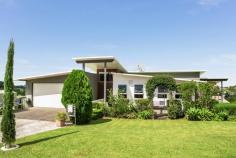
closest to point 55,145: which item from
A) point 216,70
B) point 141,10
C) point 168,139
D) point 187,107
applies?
point 168,139

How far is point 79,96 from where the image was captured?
46.5 feet

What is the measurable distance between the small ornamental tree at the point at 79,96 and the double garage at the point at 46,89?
8.96m

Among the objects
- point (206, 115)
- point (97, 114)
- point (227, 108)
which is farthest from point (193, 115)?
point (97, 114)

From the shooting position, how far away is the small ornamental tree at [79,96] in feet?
46.4

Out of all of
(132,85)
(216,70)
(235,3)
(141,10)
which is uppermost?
(141,10)

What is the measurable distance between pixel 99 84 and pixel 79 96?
11.7m

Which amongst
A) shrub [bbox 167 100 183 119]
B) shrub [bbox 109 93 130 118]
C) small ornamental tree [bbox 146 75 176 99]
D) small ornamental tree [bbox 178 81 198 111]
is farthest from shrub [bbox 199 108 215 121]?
shrub [bbox 109 93 130 118]

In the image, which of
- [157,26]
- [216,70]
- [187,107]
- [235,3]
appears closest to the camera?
[235,3]

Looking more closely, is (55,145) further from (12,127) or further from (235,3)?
(235,3)

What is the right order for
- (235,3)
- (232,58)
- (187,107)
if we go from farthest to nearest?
(232,58) → (187,107) → (235,3)

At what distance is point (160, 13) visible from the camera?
1862 centimetres

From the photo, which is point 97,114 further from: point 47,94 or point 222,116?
point 47,94

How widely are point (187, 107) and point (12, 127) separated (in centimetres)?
1255

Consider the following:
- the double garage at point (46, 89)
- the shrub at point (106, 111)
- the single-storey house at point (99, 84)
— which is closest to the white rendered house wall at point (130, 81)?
the single-storey house at point (99, 84)
